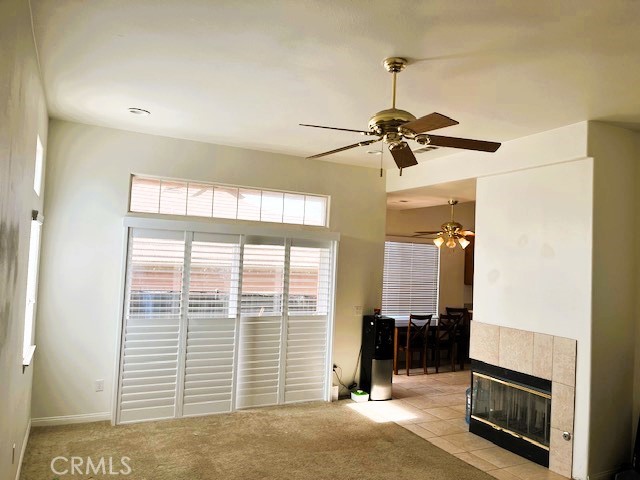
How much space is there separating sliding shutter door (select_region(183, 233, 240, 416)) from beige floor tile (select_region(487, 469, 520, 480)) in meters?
2.57

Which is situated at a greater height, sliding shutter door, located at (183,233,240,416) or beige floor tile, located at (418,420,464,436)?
sliding shutter door, located at (183,233,240,416)

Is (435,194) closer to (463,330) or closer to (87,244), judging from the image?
(463,330)

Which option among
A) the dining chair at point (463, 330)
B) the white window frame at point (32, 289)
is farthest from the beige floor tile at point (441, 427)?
the white window frame at point (32, 289)

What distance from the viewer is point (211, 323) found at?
15.3 feet

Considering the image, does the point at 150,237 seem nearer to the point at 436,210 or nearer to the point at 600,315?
the point at 600,315

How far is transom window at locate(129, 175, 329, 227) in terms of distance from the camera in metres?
4.61

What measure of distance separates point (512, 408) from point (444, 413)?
1065 mm

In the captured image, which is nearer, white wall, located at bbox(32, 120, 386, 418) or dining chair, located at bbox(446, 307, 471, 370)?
white wall, located at bbox(32, 120, 386, 418)

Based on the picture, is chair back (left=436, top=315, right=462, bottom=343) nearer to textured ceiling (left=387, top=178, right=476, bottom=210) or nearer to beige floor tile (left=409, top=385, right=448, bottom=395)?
beige floor tile (left=409, top=385, right=448, bottom=395)

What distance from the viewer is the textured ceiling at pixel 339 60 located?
2182 millimetres

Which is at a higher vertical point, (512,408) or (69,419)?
(512,408)

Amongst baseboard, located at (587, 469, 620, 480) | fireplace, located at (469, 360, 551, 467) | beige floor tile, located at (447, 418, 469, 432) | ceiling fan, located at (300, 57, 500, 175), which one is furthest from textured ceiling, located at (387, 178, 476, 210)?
baseboard, located at (587, 469, 620, 480)

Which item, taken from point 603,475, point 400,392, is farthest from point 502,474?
point 400,392

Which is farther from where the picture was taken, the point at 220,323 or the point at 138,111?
the point at 220,323
